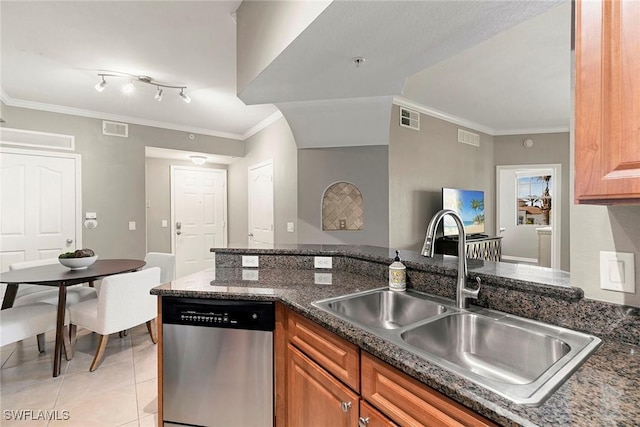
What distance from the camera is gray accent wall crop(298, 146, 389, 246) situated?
12.2 ft

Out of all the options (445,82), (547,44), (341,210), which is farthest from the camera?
(341,210)

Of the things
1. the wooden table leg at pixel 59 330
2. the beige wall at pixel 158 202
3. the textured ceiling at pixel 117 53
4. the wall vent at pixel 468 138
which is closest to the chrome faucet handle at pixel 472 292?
the textured ceiling at pixel 117 53

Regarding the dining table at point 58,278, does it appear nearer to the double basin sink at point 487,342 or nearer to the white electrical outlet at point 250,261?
the white electrical outlet at point 250,261

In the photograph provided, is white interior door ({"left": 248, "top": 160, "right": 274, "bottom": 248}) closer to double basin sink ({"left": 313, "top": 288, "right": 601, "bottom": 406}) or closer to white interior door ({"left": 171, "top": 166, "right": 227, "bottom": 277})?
white interior door ({"left": 171, "top": 166, "right": 227, "bottom": 277})

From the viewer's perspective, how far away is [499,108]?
4.33 m

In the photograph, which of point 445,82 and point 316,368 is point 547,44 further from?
point 316,368

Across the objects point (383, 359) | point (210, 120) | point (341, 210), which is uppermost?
point (210, 120)

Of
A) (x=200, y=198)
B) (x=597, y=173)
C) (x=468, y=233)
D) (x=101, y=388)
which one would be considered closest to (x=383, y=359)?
(x=597, y=173)

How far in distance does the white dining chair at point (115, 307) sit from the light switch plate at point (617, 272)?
2.87 meters

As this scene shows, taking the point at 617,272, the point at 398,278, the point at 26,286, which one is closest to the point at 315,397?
the point at 398,278

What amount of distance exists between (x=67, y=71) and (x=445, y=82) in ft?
12.9

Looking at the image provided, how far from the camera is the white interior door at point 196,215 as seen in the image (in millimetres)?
5555

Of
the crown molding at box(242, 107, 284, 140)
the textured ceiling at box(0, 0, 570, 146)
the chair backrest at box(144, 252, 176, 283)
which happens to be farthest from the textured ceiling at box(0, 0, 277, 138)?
the chair backrest at box(144, 252, 176, 283)

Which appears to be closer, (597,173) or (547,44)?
(597,173)
